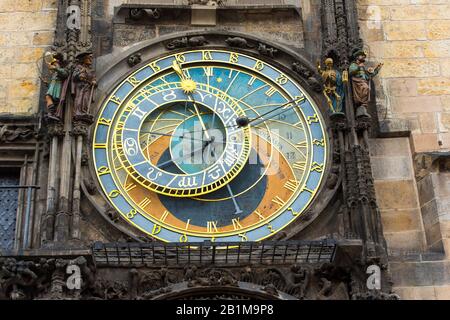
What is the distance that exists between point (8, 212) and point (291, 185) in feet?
11.0

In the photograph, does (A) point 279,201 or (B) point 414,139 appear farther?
(B) point 414,139

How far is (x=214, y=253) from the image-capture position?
1212cm

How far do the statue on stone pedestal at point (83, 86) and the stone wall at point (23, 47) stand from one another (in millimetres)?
832

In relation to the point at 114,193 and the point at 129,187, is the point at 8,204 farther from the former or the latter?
the point at 129,187

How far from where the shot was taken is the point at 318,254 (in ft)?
40.3

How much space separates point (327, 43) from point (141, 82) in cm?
234

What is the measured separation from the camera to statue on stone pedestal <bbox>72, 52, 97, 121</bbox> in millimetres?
13023

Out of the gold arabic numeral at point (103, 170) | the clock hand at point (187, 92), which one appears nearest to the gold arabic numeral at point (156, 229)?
the gold arabic numeral at point (103, 170)

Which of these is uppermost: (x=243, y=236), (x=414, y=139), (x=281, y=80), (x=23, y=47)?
(x=23, y=47)

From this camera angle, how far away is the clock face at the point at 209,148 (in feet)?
42.0

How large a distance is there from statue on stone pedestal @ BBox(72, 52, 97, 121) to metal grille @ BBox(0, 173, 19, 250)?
1.23 m

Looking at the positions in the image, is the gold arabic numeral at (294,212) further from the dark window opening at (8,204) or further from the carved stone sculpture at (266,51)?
the dark window opening at (8,204)

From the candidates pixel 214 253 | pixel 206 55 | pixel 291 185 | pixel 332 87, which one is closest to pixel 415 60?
pixel 332 87
